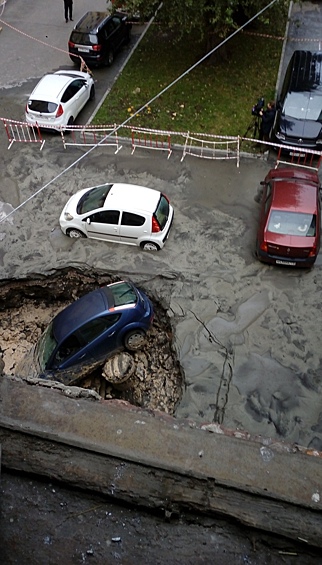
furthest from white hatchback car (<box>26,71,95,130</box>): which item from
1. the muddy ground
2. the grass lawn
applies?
the grass lawn

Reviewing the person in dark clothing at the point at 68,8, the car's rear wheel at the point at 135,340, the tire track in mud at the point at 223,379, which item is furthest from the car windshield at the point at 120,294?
the person in dark clothing at the point at 68,8

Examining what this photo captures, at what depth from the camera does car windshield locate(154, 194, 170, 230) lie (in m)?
11.5

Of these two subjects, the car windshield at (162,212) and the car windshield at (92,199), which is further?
the car windshield at (92,199)

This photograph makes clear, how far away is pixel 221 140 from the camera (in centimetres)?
1524

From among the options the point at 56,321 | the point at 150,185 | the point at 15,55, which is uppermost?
the point at 15,55

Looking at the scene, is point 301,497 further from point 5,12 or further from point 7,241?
point 5,12

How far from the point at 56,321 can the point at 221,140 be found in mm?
8768

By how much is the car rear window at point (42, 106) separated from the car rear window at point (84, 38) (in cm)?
453

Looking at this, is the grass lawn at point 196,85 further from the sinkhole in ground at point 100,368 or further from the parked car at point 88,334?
the parked car at point 88,334

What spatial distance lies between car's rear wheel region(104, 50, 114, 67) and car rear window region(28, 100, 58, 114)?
4.81m

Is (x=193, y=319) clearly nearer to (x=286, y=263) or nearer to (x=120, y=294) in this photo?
(x=120, y=294)

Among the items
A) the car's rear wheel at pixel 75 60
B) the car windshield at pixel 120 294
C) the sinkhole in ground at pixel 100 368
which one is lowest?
the sinkhole in ground at pixel 100 368

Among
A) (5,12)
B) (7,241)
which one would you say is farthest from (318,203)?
(5,12)

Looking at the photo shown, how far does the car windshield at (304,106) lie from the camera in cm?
1406
